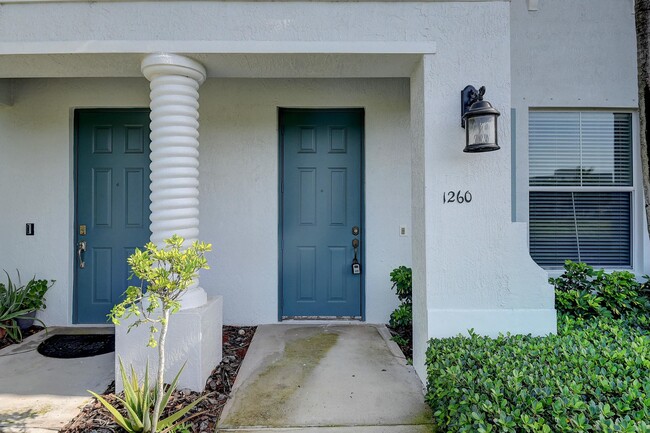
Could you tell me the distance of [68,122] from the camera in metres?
4.06

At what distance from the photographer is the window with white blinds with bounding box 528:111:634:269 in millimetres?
3902

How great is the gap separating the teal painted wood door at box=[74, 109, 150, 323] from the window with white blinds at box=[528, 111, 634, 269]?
13.9 feet

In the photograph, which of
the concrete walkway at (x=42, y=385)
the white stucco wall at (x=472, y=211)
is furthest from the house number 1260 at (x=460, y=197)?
the concrete walkway at (x=42, y=385)

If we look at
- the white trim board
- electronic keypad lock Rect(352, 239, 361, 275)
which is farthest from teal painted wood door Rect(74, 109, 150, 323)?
electronic keypad lock Rect(352, 239, 361, 275)

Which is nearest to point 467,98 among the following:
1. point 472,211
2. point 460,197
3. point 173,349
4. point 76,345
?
point 460,197

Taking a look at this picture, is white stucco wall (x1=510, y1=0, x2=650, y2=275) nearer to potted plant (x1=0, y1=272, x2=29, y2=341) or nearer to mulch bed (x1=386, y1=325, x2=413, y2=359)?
mulch bed (x1=386, y1=325, x2=413, y2=359)

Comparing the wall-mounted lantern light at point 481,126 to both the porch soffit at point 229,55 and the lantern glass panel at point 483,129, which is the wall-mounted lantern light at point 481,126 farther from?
the porch soffit at point 229,55

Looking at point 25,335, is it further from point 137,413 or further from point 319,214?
point 319,214

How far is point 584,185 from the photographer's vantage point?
3.89m

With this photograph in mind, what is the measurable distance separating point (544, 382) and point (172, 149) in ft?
8.71

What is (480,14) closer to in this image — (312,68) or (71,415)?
(312,68)

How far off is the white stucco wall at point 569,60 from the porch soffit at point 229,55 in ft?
5.55

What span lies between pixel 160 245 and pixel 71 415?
1.20m

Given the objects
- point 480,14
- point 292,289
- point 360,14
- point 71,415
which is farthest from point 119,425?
point 480,14
